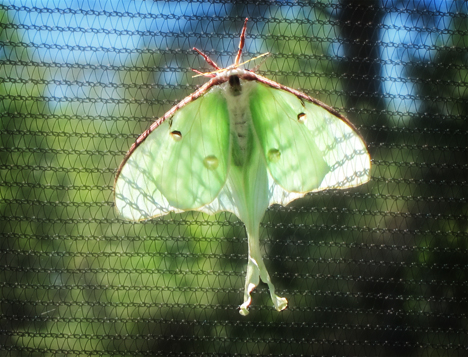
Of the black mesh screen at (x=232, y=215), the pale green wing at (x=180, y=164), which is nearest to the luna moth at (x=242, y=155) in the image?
the pale green wing at (x=180, y=164)

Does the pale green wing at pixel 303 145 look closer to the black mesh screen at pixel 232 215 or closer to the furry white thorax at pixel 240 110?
the furry white thorax at pixel 240 110

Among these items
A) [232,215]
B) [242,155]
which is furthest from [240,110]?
[232,215]

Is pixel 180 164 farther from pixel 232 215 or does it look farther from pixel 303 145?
pixel 232 215

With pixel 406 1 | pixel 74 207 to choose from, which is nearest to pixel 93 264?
pixel 74 207

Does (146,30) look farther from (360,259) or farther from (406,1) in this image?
(360,259)

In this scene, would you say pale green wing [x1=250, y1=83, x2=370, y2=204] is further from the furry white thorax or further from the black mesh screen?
the black mesh screen
